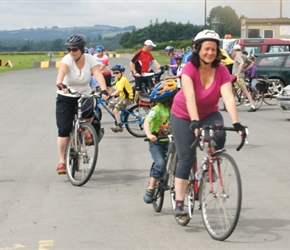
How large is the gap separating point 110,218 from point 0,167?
380 cm

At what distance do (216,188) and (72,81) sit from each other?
151 inches

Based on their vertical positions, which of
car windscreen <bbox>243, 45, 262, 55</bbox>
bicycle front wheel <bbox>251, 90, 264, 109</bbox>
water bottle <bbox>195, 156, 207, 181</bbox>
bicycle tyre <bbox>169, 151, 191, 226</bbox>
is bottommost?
bicycle front wheel <bbox>251, 90, 264, 109</bbox>

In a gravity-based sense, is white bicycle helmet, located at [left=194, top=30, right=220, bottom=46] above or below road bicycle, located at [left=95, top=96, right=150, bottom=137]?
above

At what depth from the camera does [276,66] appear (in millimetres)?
26891

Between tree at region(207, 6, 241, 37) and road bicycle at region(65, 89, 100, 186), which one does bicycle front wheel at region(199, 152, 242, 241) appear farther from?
tree at region(207, 6, 241, 37)

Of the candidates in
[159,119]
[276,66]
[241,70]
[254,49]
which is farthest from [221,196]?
[254,49]

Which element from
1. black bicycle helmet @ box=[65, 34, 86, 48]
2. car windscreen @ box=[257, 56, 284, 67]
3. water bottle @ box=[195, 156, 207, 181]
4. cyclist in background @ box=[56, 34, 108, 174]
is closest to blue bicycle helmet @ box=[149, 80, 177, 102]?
water bottle @ box=[195, 156, 207, 181]

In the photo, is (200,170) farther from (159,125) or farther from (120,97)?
(120,97)

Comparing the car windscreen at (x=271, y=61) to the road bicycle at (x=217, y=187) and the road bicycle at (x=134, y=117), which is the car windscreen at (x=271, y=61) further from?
the road bicycle at (x=217, y=187)

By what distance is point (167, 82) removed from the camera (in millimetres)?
8062

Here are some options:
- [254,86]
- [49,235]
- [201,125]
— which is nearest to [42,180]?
[49,235]

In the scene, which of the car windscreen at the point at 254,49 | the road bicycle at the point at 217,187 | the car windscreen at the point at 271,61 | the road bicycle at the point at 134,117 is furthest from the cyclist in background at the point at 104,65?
the car windscreen at the point at 254,49

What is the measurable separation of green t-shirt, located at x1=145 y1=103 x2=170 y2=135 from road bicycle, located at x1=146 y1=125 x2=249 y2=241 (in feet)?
2.96

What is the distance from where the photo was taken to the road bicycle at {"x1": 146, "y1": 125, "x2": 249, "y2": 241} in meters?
6.59
